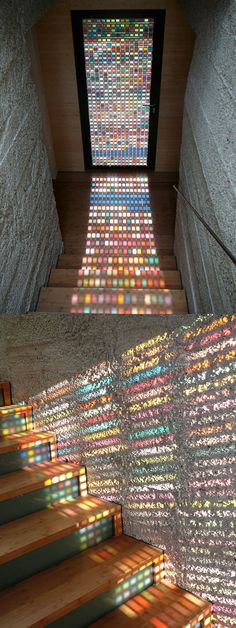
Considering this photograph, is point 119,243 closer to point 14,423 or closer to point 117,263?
point 117,263

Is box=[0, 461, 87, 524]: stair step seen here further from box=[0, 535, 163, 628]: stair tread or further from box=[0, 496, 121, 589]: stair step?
box=[0, 535, 163, 628]: stair tread

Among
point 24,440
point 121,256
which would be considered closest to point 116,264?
point 121,256

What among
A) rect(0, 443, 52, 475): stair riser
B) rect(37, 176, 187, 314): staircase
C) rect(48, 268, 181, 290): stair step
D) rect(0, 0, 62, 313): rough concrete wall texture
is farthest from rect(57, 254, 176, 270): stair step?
rect(0, 443, 52, 475): stair riser

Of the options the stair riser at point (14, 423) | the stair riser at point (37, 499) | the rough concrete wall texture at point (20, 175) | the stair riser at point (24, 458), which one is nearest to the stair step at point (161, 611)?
the stair riser at point (37, 499)

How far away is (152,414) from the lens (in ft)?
7.28

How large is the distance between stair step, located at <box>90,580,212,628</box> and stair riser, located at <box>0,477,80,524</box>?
0.58 meters

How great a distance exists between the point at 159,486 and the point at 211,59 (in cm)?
268

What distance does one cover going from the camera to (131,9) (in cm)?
545

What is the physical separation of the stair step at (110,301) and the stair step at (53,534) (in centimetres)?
162

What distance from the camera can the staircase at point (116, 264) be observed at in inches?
149

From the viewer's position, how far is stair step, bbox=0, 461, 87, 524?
2154mm

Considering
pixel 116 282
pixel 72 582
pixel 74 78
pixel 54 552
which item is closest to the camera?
pixel 72 582

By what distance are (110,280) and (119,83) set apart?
348 centimetres

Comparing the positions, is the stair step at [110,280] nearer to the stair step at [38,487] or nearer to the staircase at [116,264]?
the staircase at [116,264]
